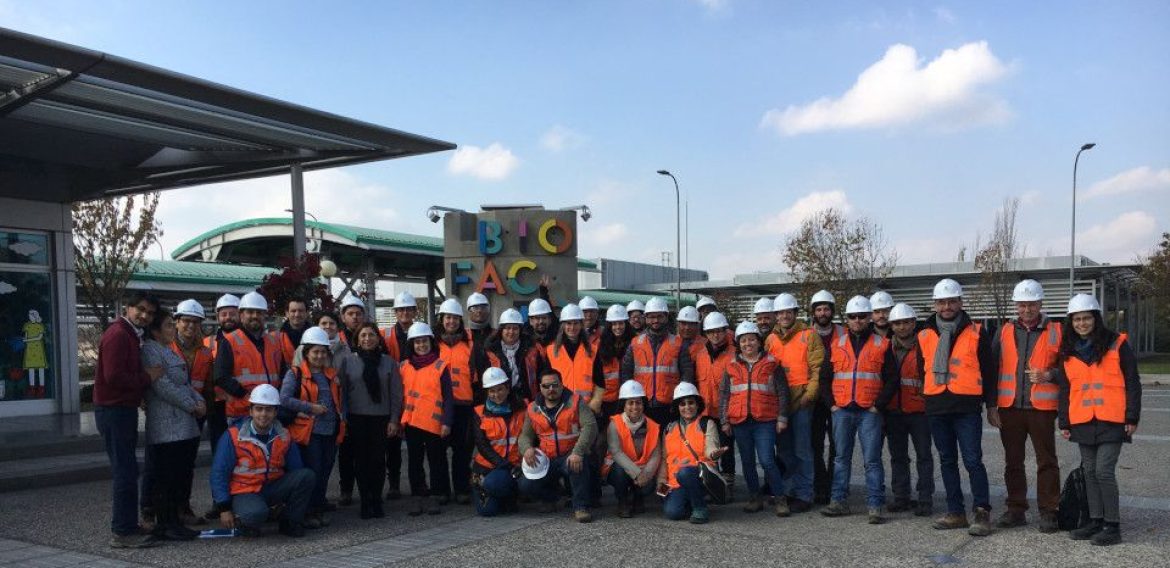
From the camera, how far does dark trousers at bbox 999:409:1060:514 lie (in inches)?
276

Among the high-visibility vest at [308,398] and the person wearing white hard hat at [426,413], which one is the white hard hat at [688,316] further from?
the high-visibility vest at [308,398]

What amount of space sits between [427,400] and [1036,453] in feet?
16.5

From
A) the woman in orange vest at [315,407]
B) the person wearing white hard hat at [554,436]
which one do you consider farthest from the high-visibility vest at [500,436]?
the woman in orange vest at [315,407]

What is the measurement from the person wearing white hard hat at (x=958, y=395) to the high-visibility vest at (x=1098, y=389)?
55 cm

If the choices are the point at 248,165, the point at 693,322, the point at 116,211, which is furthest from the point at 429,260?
the point at 693,322

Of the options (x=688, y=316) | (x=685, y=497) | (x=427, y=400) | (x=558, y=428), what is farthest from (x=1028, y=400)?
(x=427, y=400)

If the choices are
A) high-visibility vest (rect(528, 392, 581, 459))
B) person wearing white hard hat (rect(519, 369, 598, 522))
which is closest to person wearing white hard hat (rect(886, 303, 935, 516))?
person wearing white hard hat (rect(519, 369, 598, 522))

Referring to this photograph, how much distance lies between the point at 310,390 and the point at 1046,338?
5834 mm

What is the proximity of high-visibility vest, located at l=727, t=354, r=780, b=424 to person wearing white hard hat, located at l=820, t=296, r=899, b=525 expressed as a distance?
1.60 ft

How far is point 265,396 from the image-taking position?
23.6 ft

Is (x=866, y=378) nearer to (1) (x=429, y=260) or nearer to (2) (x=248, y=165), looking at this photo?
(2) (x=248, y=165)

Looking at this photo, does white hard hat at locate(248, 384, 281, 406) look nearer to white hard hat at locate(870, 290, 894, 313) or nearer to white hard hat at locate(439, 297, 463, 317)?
white hard hat at locate(439, 297, 463, 317)

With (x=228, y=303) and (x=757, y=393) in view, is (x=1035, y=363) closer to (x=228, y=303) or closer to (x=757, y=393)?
(x=757, y=393)

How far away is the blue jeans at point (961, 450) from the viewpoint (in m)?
7.11
